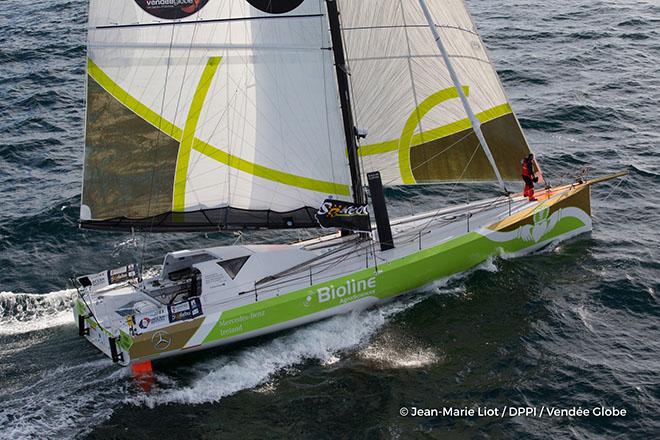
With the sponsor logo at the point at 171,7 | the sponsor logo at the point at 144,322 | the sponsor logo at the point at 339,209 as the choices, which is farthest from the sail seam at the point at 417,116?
the sponsor logo at the point at 144,322

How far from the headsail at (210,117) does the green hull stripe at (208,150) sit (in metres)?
0.03

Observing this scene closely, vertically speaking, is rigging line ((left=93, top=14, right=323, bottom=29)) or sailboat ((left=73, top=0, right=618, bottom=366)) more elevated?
rigging line ((left=93, top=14, right=323, bottom=29))

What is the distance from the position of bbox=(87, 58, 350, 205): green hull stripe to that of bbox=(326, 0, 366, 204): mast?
53 cm

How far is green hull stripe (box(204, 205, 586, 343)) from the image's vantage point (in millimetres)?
22531

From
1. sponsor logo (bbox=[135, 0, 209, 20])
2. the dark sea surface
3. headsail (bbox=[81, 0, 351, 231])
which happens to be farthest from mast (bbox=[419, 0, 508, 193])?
sponsor logo (bbox=[135, 0, 209, 20])

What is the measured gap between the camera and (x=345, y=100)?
914 inches

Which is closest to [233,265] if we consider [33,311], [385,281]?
[385,281]

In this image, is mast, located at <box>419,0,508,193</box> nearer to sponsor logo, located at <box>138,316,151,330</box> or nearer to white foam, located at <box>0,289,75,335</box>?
sponsor logo, located at <box>138,316,151,330</box>

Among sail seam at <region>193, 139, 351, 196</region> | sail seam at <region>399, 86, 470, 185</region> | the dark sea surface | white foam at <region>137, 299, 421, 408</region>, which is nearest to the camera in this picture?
the dark sea surface

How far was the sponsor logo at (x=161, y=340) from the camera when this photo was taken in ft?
70.5

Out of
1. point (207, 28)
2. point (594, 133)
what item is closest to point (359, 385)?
point (207, 28)

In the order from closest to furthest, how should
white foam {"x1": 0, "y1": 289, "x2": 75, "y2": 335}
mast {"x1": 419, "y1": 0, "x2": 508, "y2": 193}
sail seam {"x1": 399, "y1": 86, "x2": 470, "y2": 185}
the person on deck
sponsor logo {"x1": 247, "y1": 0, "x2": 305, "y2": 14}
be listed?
1. sponsor logo {"x1": 247, "y1": 0, "x2": 305, "y2": 14}
2. white foam {"x1": 0, "y1": 289, "x2": 75, "y2": 335}
3. mast {"x1": 419, "y1": 0, "x2": 508, "y2": 193}
4. sail seam {"x1": 399, "y1": 86, "x2": 470, "y2": 185}
5. the person on deck

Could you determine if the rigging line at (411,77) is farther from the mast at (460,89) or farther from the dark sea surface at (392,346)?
the dark sea surface at (392,346)

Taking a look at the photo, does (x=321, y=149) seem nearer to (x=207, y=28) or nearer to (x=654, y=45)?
(x=207, y=28)
